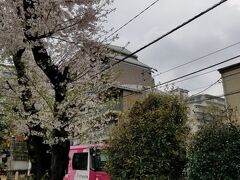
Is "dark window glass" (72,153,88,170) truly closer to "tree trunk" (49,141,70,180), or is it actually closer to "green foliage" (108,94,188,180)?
"green foliage" (108,94,188,180)

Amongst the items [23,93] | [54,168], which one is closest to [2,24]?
[23,93]

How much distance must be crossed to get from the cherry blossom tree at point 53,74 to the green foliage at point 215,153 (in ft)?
9.27

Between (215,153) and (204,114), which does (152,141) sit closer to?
(215,153)

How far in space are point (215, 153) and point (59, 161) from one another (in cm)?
Answer: 332

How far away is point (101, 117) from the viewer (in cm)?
1064

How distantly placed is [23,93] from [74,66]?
4.84 feet

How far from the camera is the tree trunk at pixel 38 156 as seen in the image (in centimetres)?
882

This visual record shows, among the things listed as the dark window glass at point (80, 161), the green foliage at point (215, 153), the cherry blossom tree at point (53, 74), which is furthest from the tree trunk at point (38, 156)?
the dark window glass at point (80, 161)

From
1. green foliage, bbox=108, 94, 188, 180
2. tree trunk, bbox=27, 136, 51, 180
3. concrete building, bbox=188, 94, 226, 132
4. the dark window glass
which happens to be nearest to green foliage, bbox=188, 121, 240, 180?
concrete building, bbox=188, 94, 226, 132

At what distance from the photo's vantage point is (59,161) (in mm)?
8023

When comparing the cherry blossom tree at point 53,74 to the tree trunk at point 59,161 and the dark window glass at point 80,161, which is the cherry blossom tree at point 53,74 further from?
the dark window glass at point 80,161

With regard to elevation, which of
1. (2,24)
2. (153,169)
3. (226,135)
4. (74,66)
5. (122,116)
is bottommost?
(153,169)

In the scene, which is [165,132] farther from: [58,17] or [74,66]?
[58,17]

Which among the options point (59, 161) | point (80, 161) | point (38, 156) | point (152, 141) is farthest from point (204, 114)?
point (59, 161)
